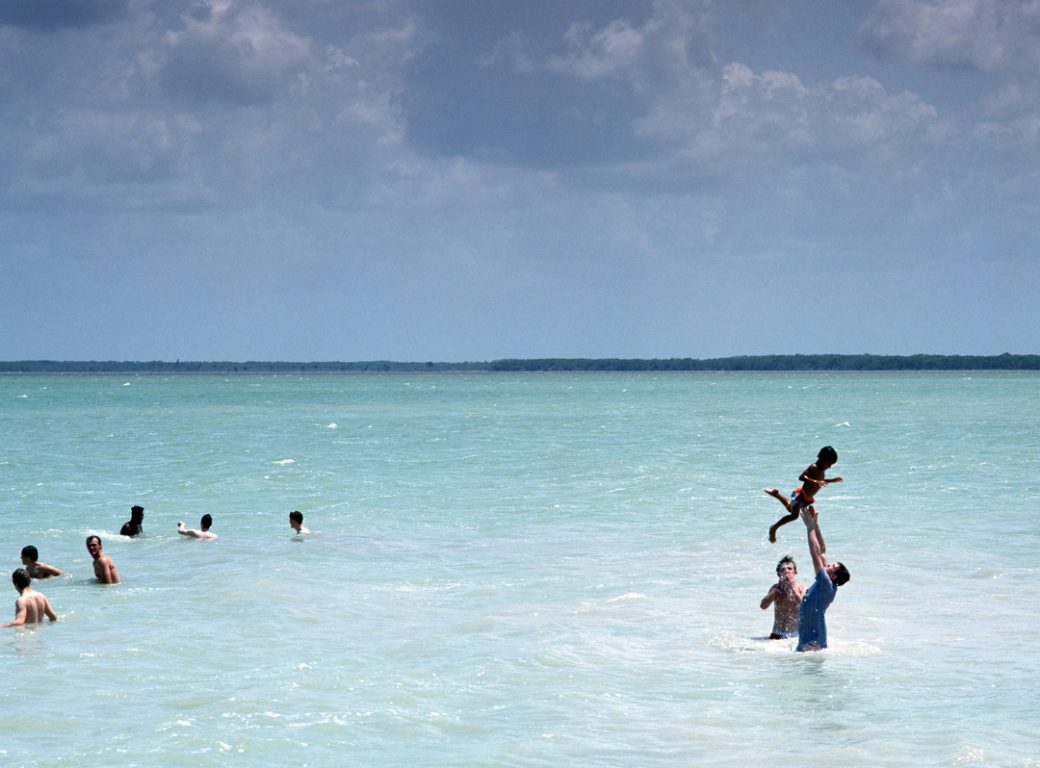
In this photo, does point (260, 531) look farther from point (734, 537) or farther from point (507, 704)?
point (507, 704)

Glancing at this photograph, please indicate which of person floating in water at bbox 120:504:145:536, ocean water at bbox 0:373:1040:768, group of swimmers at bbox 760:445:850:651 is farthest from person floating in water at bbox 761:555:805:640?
person floating in water at bbox 120:504:145:536

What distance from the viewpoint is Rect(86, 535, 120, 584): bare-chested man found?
2120 centimetres

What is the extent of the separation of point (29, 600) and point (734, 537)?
13.8 meters

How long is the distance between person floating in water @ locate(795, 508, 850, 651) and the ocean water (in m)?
0.22

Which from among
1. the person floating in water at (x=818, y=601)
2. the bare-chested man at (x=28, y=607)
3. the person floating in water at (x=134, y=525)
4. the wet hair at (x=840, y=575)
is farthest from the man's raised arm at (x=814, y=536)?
the person floating in water at (x=134, y=525)

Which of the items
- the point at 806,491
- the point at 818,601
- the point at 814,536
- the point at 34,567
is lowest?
the point at 34,567

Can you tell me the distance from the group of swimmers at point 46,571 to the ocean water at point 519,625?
0.29 metres

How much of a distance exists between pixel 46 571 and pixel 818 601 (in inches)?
493

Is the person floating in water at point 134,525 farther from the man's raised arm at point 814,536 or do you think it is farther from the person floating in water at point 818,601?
the man's raised arm at point 814,536

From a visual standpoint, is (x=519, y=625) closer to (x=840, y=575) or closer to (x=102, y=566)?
(x=840, y=575)

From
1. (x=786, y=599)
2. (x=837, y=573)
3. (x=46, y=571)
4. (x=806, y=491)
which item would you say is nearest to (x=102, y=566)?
(x=46, y=571)

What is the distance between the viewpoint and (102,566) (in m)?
21.4

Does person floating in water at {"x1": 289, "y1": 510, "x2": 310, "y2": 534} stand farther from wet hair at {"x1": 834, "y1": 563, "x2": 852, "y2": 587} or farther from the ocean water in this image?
wet hair at {"x1": 834, "y1": 563, "x2": 852, "y2": 587}

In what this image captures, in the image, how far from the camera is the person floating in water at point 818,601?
14797 millimetres
